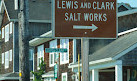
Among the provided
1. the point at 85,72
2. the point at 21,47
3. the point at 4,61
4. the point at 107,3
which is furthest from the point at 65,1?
the point at 4,61

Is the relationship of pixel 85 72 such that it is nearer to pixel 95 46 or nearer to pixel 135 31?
pixel 135 31

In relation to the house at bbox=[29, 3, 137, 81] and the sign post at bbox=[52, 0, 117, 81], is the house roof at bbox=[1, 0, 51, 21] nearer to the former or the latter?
the house at bbox=[29, 3, 137, 81]

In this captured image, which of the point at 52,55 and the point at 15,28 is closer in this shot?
the point at 52,55

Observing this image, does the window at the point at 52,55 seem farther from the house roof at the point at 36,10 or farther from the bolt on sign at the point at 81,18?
the bolt on sign at the point at 81,18

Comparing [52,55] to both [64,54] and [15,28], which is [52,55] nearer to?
[64,54]

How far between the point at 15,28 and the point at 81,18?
114 ft

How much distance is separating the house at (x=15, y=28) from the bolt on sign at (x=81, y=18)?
1246 inches

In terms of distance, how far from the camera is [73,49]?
28.4 meters

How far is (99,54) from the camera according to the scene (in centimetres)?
2441

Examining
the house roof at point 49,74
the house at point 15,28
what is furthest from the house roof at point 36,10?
the house roof at point 49,74

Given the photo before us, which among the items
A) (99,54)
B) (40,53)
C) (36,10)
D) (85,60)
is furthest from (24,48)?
(36,10)

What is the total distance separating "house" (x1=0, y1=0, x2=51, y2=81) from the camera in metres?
45.3

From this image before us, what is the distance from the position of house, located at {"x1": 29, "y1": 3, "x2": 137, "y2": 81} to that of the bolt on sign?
7.64 m

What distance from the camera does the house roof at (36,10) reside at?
151 ft
